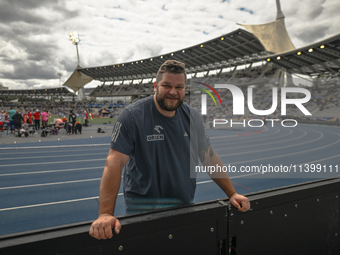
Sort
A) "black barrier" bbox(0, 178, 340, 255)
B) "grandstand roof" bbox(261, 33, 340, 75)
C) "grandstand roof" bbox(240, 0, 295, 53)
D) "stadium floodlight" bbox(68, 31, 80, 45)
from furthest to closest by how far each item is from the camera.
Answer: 1. "stadium floodlight" bbox(68, 31, 80, 45)
2. "grandstand roof" bbox(240, 0, 295, 53)
3. "grandstand roof" bbox(261, 33, 340, 75)
4. "black barrier" bbox(0, 178, 340, 255)

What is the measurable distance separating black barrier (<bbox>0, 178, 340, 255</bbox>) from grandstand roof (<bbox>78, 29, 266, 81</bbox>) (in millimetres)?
38295

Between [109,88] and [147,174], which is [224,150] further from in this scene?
[109,88]

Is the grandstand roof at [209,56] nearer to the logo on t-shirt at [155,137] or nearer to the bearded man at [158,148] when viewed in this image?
the bearded man at [158,148]

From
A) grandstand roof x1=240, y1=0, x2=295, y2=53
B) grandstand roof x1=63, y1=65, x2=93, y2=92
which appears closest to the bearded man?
grandstand roof x1=240, y1=0, x2=295, y2=53

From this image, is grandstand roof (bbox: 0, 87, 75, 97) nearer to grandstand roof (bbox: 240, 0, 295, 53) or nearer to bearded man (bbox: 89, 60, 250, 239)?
grandstand roof (bbox: 240, 0, 295, 53)

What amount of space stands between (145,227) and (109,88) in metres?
79.5

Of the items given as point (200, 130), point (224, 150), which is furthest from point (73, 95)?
point (200, 130)

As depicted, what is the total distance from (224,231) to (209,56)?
4789cm

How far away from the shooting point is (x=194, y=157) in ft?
6.62

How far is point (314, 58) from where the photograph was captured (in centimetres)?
2911

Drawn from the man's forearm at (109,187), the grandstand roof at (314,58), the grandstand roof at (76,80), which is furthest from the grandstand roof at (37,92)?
the man's forearm at (109,187)

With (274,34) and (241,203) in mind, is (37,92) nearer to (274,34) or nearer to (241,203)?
(274,34)

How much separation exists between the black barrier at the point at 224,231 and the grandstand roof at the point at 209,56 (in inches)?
1508

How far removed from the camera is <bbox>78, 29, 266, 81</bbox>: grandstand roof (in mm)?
38156
